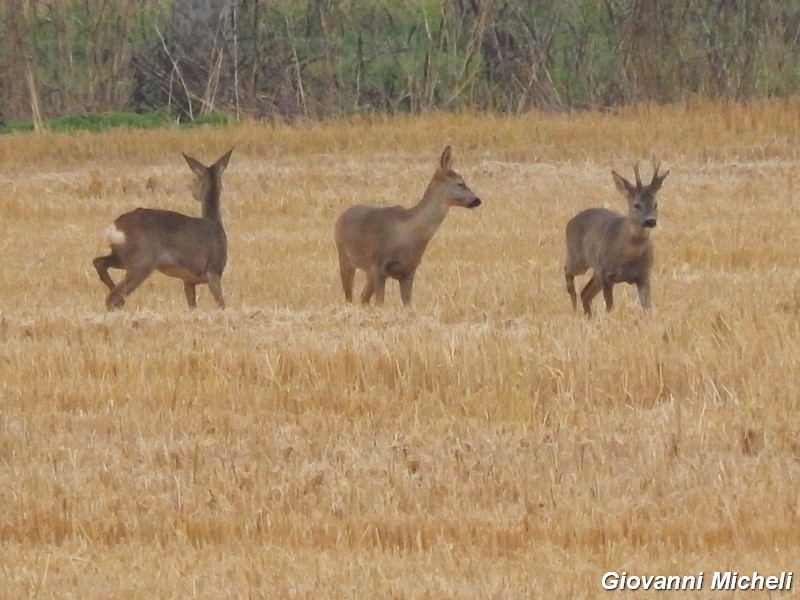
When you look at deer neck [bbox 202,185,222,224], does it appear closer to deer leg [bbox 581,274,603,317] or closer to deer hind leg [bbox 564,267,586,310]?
deer hind leg [bbox 564,267,586,310]

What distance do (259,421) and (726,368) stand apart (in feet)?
8.27

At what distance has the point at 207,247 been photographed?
12.8 meters

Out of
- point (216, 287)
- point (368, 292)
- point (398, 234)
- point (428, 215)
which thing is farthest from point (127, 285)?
point (428, 215)

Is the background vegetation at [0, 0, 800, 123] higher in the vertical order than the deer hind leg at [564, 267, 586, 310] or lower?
higher

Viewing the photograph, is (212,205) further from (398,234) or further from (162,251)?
(398,234)

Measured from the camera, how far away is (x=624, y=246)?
12.2 m

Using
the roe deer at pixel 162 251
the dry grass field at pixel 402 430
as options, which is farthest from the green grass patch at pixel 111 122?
the roe deer at pixel 162 251

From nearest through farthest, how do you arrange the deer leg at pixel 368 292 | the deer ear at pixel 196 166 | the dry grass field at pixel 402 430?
the dry grass field at pixel 402 430 < the deer leg at pixel 368 292 < the deer ear at pixel 196 166

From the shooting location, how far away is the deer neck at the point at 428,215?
12797 mm

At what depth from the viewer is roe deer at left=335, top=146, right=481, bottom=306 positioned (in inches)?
500

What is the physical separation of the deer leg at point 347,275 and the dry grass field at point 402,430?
0.88ft

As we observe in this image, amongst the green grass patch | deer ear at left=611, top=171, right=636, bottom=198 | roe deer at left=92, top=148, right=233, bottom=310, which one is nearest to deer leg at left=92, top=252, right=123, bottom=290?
roe deer at left=92, top=148, right=233, bottom=310

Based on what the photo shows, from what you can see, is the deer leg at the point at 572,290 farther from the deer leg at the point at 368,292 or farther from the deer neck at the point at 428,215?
the deer leg at the point at 368,292

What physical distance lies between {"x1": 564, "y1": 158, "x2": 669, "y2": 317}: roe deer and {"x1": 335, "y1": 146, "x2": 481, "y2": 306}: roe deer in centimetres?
104
